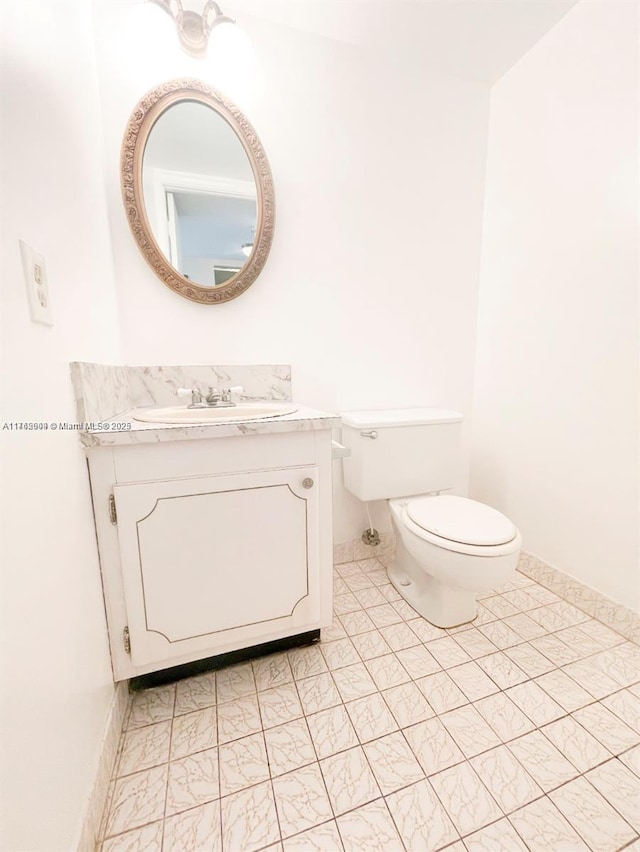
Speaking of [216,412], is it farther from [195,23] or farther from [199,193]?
[195,23]

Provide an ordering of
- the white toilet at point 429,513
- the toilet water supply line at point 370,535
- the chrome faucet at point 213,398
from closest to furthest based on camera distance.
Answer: the white toilet at point 429,513, the chrome faucet at point 213,398, the toilet water supply line at point 370,535

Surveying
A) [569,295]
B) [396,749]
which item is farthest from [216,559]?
[569,295]

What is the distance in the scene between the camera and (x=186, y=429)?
0.85m

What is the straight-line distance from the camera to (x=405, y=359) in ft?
5.29

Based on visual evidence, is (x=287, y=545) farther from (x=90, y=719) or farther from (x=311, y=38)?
(x=311, y=38)

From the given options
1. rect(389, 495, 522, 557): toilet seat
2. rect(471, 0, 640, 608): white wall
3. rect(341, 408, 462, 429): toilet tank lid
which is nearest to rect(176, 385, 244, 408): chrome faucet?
rect(341, 408, 462, 429): toilet tank lid

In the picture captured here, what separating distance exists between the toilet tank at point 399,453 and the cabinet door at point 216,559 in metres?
0.42

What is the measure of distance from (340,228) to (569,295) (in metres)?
0.91

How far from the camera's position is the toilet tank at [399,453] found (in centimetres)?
137

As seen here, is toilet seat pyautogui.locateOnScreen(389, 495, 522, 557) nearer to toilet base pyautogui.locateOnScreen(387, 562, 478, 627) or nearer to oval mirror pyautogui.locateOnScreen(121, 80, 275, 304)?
toilet base pyautogui.locateOnScreen(387, 562, 478, 627)

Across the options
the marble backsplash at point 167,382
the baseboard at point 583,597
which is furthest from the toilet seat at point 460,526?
the marble backsplash at point 167,382

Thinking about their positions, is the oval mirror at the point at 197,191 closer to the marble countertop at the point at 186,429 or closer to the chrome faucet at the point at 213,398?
the chrome faucet at the point at 213,398

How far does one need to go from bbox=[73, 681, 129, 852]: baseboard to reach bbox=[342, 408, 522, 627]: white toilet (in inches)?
37.3

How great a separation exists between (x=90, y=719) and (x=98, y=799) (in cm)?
16
